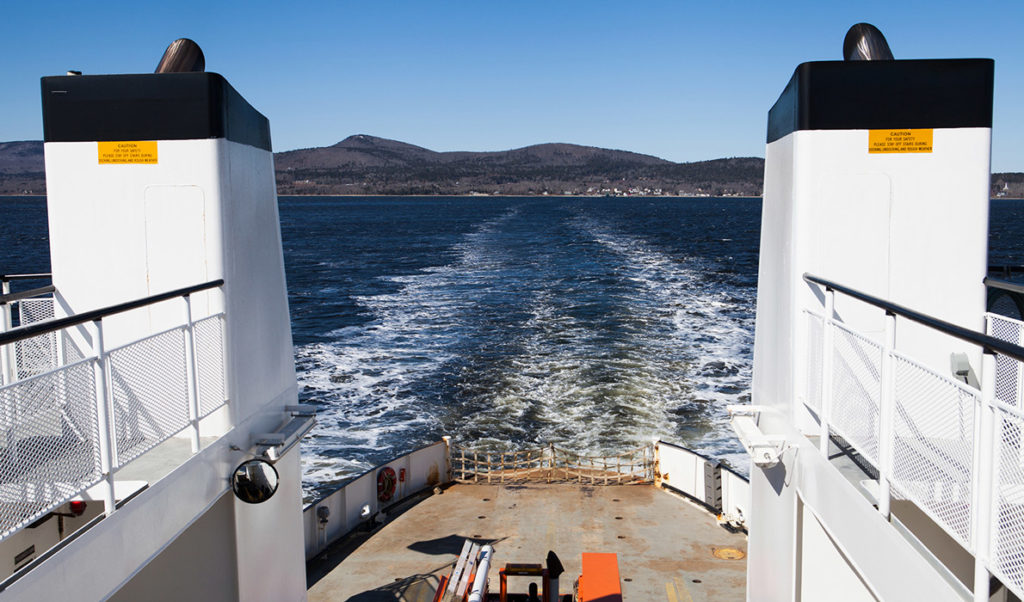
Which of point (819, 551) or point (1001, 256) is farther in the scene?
point (1001, 256)

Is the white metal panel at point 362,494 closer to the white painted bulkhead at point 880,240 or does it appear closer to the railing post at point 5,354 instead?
the railing post at point 5,354

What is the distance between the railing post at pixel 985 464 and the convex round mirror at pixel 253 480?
4.55m

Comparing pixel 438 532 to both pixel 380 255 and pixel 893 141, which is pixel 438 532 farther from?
pixel 380 255

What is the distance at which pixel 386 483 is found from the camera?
13.7 metres

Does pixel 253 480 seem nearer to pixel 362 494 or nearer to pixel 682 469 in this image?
pixel 362 494

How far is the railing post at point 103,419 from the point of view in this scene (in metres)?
4.15

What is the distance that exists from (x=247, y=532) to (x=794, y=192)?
4.96 meters

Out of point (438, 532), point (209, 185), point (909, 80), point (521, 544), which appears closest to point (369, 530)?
point (438, 532)

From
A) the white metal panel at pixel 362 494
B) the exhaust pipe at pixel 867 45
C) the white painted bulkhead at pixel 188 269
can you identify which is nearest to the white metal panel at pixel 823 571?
the exhaust pipe at pixel 867 45

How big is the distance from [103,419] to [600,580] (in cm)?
589

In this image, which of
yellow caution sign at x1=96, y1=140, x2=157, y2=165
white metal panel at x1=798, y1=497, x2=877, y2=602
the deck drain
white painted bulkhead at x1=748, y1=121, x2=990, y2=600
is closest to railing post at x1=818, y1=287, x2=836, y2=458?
white painted bulkhead at x1=748, y1=121, x2=990, y2=600

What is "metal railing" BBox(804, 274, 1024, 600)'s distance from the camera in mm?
2994

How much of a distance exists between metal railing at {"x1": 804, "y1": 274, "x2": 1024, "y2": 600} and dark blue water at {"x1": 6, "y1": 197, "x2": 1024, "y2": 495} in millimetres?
15134

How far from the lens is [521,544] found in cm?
1191
